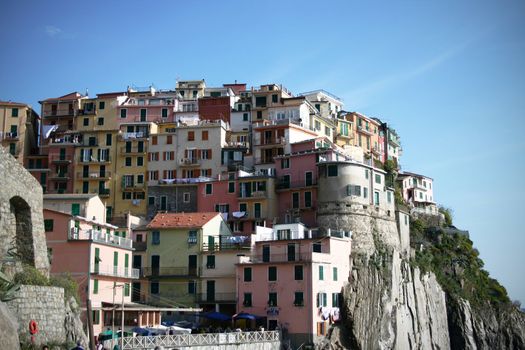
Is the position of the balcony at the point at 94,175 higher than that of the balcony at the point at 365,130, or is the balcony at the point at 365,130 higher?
the balcony at the point at 365,130

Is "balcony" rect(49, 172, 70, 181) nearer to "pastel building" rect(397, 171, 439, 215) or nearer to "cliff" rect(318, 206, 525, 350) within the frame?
"cliff" rect(318, 206, 525, 350)

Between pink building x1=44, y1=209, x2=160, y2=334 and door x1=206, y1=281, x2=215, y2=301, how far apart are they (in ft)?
29.6

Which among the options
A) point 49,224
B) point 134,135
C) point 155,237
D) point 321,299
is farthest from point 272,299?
point 134,135

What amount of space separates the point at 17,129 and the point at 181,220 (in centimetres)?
3328

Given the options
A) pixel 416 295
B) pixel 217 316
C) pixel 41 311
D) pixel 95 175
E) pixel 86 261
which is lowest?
pixel 217 316

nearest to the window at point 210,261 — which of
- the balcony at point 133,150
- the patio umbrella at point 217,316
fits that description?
the patio umbrella at point 217,316

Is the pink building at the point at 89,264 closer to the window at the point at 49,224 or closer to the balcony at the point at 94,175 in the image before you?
the window at the point at 49,224

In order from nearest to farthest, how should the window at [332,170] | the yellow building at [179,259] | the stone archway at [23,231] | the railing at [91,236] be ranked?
the stone archway at [23,231], the railing at [91,236], the yellow building at [179,259], the window at [332,170]

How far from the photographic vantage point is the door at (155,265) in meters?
67.0

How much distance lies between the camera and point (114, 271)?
5725 cm

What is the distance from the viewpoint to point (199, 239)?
6681cm

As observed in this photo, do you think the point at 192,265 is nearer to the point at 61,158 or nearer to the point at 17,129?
the point at 61,158

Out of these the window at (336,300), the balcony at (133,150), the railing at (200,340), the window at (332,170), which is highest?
the balcony at (133,150)

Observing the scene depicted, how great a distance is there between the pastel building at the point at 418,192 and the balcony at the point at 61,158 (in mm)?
42504
